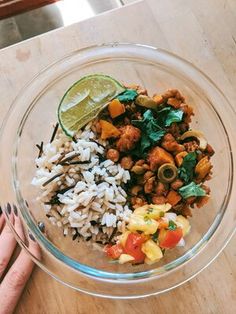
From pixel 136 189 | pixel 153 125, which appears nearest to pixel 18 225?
pixel 136 189

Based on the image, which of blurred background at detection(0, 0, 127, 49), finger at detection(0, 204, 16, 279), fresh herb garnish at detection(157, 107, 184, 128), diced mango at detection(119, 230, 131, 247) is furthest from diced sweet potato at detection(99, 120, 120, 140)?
blurred background at detection(0, 0, 127, 49)

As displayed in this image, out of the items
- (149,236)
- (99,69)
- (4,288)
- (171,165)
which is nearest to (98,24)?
(99,69)

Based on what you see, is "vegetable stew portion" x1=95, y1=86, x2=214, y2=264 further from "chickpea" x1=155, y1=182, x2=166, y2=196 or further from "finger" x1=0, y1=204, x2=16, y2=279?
"finger" x1=0, y1=204, x2=16, y2=279

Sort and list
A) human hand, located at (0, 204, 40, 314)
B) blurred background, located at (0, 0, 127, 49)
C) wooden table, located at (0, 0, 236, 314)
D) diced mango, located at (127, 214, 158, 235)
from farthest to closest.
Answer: blurred background, located at (0, 0, 127, 49), wooden table, located at (0, 0, 236, 314), human hand, located at (0, 204, 40, 314), diced mango, located at (127, 214, 158, 235)

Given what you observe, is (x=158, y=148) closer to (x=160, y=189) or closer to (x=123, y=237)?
(x=160, y=189)

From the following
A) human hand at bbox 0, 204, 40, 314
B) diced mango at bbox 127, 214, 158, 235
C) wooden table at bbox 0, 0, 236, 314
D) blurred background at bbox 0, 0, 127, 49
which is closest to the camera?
diced mango at bbox 127, 214, 158, 235

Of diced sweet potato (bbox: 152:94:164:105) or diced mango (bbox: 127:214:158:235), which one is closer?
diced mango (bbox: 127:214:158:235)

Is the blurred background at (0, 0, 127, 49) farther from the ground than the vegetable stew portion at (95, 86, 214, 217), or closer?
farther from the ground
